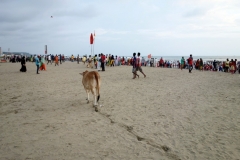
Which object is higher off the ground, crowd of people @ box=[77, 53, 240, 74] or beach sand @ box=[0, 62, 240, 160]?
crowd of people @ box=[77, 53, 240, 74]

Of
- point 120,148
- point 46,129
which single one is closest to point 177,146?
point 120,148

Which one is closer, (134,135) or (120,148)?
(120,148)

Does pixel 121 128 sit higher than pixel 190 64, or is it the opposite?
pixel 190 64

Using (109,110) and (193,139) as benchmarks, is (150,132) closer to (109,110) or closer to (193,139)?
(193,139)

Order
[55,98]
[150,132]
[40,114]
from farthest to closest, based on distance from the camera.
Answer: [55,98] → [40,114] → [150,132]

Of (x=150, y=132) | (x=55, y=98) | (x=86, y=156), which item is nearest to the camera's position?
(x=86, y=156)

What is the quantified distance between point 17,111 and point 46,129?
6.99 ft

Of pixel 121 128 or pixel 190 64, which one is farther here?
pixel 190 64

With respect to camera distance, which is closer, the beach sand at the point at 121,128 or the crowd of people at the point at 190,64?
the beach sand at the point at 121,128

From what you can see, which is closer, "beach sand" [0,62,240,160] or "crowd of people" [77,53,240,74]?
"beach sand" [0,62,240,160]

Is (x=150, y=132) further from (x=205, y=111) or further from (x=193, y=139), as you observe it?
(x=205, y=111)

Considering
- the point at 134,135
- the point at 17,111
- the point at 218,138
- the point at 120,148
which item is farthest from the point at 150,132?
the point at 17,111

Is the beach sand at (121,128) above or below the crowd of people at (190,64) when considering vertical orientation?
below

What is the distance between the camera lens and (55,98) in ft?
27.7
